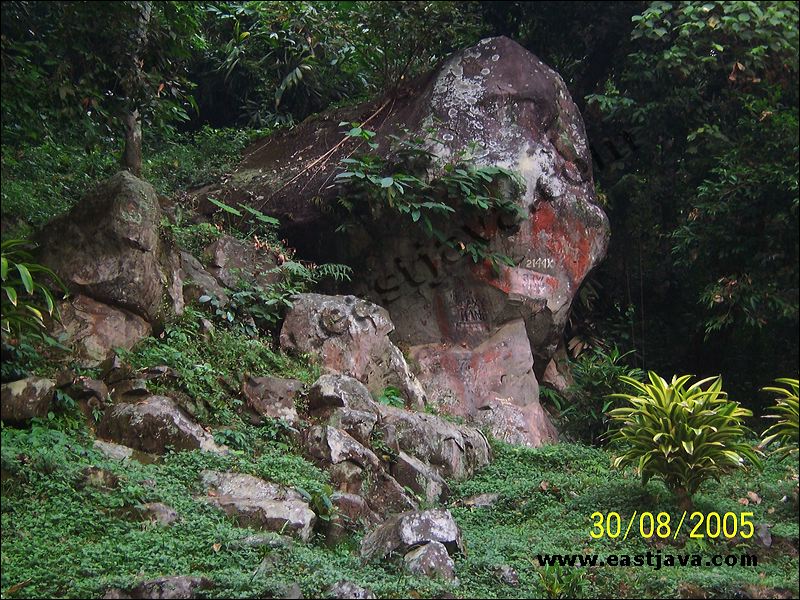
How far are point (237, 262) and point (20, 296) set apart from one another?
3011 mm

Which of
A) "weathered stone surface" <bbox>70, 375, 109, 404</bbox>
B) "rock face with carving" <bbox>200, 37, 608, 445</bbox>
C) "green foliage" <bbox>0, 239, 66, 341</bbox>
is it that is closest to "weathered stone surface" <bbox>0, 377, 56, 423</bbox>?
"weathered stone surface" <bbox>70, 375, 109, 404</bbox>

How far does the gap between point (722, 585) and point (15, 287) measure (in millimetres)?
5509

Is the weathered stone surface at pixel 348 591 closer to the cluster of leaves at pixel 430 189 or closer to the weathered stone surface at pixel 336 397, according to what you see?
the weathered stone surface at pixel 336 397

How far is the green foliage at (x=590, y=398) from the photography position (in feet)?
32.5

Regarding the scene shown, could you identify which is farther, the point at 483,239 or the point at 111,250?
the point at 483,239

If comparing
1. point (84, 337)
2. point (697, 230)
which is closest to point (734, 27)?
point (697, 230)

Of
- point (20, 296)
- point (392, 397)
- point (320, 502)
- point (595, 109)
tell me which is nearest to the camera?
point (320, 502)

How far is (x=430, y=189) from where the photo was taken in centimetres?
939

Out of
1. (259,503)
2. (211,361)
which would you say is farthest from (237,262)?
(259,503)

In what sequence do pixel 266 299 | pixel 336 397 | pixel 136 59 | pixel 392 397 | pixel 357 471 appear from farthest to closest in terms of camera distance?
pixel 266 299 < pixel 392 397 < pixel 136 59 < pixel 336 397 < pixel 357 471

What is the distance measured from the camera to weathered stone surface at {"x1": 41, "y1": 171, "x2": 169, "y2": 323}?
279 inches

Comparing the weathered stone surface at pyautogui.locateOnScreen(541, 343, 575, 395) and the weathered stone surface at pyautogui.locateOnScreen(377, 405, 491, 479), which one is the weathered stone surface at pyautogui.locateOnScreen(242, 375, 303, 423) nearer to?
the weathered stone surface at pyautogui.locateOnScreen(377, 405, 491, 479)

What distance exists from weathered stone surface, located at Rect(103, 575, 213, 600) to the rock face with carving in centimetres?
501

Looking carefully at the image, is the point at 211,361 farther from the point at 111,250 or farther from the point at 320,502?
the point at 320,502
